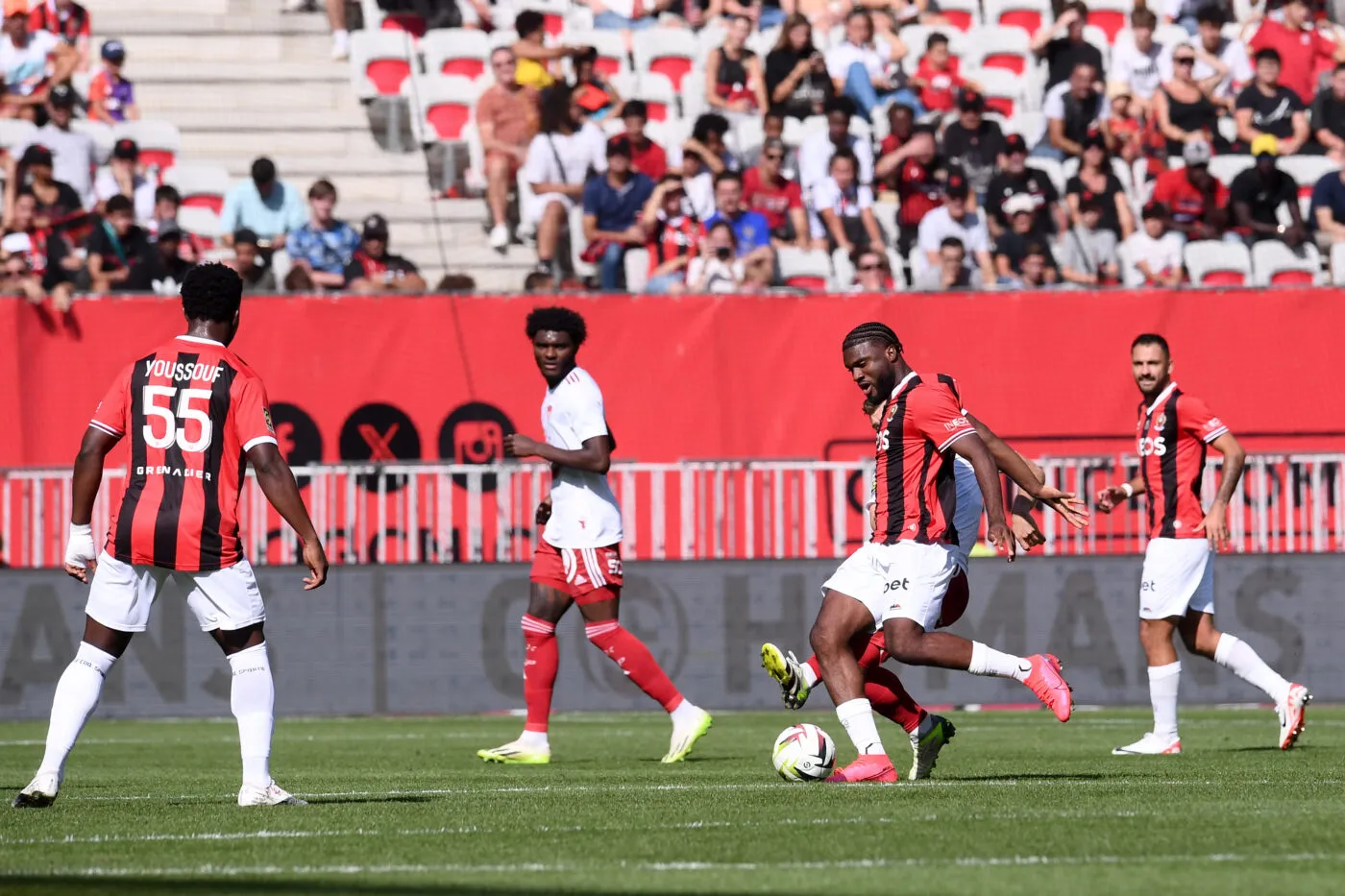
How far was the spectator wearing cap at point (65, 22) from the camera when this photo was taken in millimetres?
23188

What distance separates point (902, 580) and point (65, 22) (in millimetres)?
16584

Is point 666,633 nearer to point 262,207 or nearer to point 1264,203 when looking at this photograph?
point 262,207

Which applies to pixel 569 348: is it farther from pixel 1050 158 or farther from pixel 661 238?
pixel 1050 158

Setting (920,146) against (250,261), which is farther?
(920,146)

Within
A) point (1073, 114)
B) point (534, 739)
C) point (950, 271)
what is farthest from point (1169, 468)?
point (1073, 114)

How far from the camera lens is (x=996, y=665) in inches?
379

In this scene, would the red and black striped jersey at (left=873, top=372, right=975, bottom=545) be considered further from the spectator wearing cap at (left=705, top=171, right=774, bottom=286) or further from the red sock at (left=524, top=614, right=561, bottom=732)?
the spectator wearing cap at (left=705, top=171, right=774, bottom=286)

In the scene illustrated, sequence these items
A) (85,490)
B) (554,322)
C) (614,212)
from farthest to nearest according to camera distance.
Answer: (614,212) → (554,322) → (85,490)

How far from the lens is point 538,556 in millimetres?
12398

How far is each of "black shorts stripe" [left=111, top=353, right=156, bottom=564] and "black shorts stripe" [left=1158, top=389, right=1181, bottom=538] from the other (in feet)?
20.9

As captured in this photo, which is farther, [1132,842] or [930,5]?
[930,5]

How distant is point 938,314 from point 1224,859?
1212cm

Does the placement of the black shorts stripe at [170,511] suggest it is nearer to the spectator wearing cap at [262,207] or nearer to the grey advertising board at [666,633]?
the grey advertising board at [666,633]

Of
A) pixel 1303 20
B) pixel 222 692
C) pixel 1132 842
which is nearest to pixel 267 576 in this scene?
pixel 222 692
